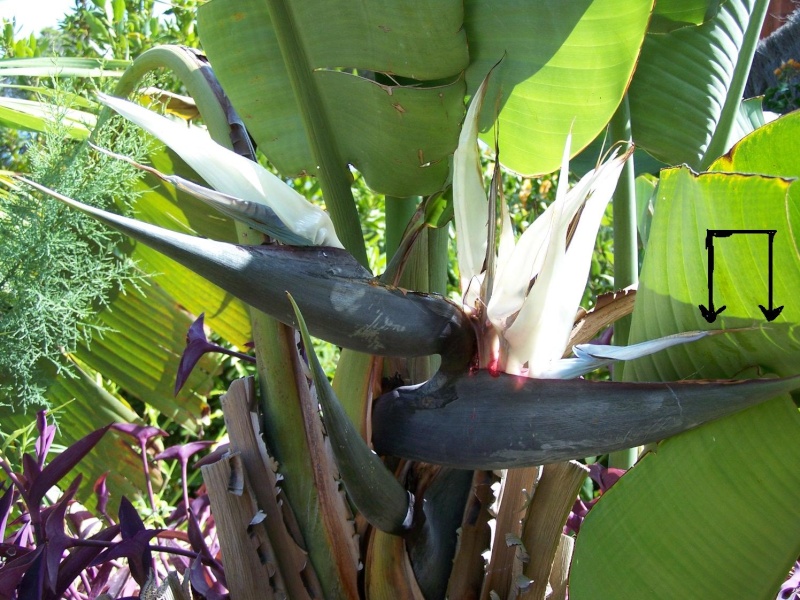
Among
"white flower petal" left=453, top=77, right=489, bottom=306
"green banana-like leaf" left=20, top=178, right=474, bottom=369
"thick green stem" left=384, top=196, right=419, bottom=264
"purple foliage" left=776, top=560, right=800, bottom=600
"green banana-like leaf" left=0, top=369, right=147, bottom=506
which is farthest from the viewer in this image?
"green banana-like leaf" left=0, top=369, right=147, bottom=506

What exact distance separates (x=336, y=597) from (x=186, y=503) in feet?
0.74

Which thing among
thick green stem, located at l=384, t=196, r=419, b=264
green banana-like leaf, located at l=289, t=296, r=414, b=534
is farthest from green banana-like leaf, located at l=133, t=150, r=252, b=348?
green banana-like leaf, located at l=289, t=296, r=414, b=534

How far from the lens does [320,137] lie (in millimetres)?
645

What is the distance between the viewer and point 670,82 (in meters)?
0.91

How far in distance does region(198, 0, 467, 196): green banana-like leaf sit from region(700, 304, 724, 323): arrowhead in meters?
0.27

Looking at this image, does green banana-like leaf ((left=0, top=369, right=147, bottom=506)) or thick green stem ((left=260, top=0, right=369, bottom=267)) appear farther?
green banana-like leaf ((left=0, top=369, right=147, bottom=506))

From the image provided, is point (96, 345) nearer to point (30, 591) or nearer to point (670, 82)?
point (30, 591)

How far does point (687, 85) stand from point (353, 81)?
49cm

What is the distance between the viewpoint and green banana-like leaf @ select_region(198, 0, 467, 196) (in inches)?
23.1

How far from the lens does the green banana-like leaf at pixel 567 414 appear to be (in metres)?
0.38

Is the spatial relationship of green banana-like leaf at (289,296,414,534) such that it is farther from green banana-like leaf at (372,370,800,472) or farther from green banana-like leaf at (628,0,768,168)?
green banana-like leaf at (628,0,768,168)

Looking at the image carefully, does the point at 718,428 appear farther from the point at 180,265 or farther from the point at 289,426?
the point at 180,265

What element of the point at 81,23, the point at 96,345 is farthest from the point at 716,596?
the point at 81,23

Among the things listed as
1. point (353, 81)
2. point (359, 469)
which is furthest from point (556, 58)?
point (359, 469)
